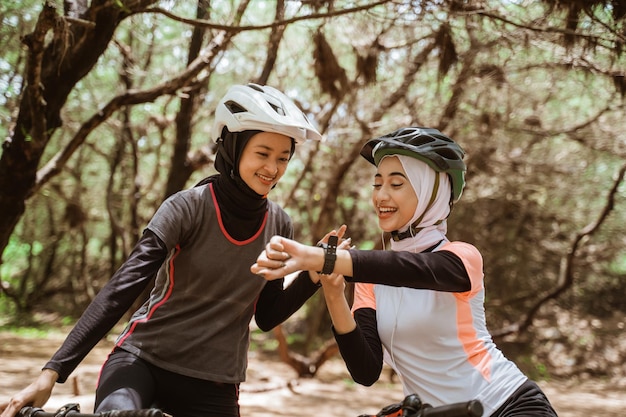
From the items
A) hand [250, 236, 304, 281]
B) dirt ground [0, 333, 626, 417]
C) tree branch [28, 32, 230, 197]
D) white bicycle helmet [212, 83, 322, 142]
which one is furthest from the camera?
dirt ground [0, 333, 626, 417]

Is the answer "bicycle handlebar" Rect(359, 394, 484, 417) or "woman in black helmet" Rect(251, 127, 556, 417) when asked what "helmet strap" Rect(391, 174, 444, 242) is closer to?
"woman in black helmet" Rect(251, 127, 556, 417)

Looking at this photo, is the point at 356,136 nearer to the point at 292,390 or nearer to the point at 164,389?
the point at 292,390

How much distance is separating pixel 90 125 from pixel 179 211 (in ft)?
12.9

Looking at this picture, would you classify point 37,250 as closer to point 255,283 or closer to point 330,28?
point 330,28

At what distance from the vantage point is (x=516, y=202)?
12953mm

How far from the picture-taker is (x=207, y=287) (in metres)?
2.80

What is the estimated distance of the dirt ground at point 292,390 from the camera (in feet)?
27.1

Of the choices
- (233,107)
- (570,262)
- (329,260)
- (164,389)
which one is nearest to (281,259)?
(329,260)

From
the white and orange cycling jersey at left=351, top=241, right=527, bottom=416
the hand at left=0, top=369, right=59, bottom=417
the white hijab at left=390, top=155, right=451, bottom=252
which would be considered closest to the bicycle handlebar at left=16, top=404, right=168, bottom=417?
the hand at left=0, top=369, right=59, bottom=417

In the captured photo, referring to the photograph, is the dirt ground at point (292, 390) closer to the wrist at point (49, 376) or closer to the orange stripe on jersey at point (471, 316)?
the wrist at point (49, 376)

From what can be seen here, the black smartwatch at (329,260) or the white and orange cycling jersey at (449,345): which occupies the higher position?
the black smartwatch at (329,260)

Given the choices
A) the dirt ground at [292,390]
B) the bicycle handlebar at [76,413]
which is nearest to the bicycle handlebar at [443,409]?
the bicycle handlebar at [76,413]

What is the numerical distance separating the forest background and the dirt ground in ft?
1.96

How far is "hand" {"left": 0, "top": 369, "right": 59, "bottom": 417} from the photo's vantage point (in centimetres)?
222
